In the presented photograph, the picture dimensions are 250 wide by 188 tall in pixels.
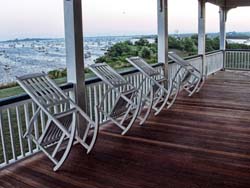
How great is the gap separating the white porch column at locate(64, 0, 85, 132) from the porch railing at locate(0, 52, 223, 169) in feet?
0.49

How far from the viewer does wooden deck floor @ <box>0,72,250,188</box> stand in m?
3.22

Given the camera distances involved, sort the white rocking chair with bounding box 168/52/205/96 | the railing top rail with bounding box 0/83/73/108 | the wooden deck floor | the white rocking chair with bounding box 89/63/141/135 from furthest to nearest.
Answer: the white rocking chair with bounding box 168/52/205/96
the white rocking chair with bounding box 89/63/141/135
the railing top rail with bounding box 0/83/73/108
the wooden deck floor

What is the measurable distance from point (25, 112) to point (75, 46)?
1155mm

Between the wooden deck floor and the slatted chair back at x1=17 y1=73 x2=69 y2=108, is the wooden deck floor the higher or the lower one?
the lower one

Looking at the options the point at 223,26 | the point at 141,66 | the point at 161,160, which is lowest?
the point at 161,160

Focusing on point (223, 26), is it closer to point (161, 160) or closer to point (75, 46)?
point (75, 46)

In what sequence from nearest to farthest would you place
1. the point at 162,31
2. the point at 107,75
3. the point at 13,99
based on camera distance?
the point at 13,99, the point at 107,75, the point at 162,31

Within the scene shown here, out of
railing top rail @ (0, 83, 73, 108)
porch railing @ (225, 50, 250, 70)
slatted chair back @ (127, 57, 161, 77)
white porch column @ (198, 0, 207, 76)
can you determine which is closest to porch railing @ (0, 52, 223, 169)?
railing top rail @ (0, 83, 73, 108)

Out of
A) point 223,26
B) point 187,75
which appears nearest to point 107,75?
point 187,75

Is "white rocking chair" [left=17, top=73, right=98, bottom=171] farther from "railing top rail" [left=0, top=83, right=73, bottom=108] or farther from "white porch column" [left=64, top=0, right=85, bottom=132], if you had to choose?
"white porch column" [left=64, top=0, right=85, bottom=132]

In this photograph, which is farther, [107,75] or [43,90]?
[107,75]

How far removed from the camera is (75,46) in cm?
427

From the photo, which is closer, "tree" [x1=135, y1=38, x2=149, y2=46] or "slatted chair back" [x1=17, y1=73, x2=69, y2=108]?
"slatted chair back" [x1=17, y1=73, x2=69, y2=108]

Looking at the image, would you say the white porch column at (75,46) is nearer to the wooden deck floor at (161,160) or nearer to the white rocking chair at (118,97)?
the white rocking chair at (118,97)
